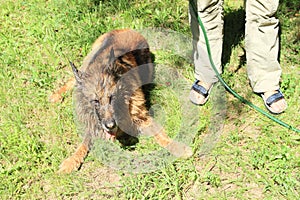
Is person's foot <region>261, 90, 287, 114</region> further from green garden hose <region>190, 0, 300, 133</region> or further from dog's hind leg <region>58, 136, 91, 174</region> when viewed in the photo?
dog's hind leg <region>58, 136, 91, 174</region>

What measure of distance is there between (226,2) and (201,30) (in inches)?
59.1

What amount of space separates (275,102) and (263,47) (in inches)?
23.1

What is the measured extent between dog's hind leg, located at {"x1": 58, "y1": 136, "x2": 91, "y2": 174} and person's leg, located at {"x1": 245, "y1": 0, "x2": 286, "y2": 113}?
1.86 m

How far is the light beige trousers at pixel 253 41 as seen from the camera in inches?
150

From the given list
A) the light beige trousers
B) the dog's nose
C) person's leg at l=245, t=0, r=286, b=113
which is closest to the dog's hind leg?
the dog's nose

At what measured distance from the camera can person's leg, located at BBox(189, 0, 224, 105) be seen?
395cm

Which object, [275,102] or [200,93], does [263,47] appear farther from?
[200,93]

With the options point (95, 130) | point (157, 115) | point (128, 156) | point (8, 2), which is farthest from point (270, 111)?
point (8, 2)

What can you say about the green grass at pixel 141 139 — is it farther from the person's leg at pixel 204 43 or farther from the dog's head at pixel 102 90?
the dog's head at pixel 102 90

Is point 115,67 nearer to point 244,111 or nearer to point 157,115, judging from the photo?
point 157,115

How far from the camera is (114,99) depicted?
3.56 m

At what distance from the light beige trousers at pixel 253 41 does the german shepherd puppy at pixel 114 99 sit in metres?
0.67

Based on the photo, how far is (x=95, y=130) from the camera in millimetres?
3924

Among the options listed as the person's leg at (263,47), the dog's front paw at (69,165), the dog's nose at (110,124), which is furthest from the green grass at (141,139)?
the dog's nose at (110,124)
